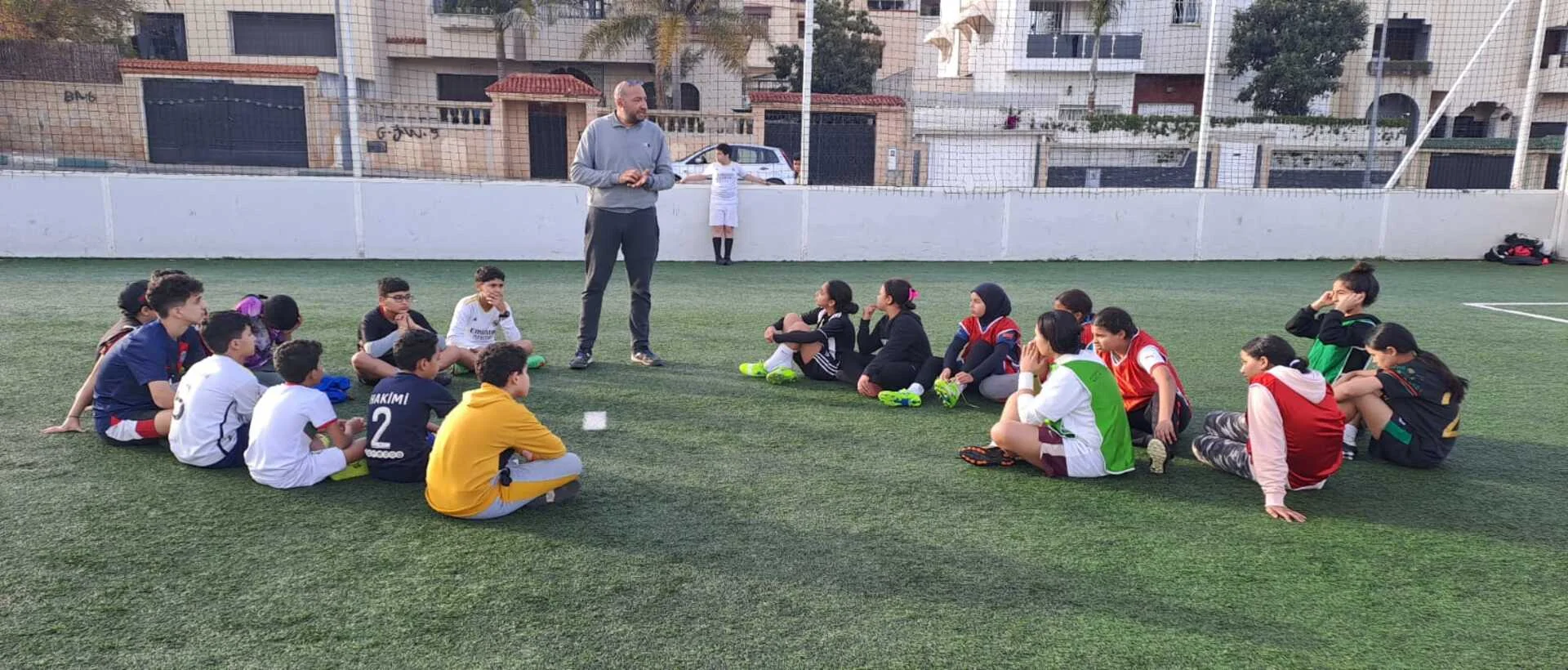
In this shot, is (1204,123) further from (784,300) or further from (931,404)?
(931,404)

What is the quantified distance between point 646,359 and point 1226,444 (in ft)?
11.7

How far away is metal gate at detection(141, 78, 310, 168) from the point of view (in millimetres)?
13281

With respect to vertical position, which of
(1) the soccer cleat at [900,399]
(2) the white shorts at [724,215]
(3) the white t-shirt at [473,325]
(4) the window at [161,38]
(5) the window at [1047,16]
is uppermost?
(5) the window at [1047,16]

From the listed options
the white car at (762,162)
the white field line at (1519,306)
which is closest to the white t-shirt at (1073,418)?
the white field line at (1519,306)

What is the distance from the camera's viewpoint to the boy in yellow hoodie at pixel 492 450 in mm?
3729

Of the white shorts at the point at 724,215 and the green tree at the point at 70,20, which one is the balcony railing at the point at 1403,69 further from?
the green tree at the point at 70,20

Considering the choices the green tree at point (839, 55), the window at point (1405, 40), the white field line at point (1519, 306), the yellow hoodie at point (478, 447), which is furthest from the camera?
the green tree at point (839, 55)

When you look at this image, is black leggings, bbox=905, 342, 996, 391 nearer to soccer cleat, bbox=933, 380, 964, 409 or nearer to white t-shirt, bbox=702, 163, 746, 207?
soccer cleat, bbox=933, 380, 964, 409

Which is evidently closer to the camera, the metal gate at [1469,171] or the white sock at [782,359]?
the white sock at [782,359]

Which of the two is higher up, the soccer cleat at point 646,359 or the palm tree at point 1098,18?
the palm tree at point 1098,18

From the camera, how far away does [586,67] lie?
108 feet

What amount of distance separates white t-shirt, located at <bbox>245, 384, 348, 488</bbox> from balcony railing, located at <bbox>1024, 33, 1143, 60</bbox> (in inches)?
1200

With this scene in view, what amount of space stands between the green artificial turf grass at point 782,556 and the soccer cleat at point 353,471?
0.12 meters

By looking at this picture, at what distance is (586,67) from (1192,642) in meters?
32.3
